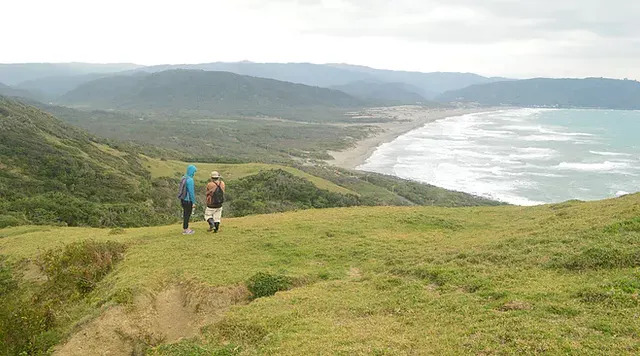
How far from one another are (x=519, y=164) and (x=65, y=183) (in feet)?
254

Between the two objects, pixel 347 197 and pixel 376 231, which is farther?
pixel 347 197

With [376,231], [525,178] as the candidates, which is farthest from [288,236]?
[525,178]

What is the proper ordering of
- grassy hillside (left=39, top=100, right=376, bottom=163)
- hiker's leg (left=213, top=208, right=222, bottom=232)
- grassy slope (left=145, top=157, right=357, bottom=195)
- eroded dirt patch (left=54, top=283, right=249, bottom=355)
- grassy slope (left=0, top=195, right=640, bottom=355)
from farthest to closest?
1. grassy hillside (left=39, top=100, right=376, bottom=163)
2. grassy slope (left=145, top=157, right=357, bottom=195)
3. hiker's leg (left=213, top=208, right=222, bottom=232)
4. eroded dirt patch (left=54, top=283, right=249, bottom=355)
5. grassy slope (left=0, top=195, right=640, bottom=355)

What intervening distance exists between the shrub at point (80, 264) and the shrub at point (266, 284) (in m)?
4.58

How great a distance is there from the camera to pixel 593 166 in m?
87.1

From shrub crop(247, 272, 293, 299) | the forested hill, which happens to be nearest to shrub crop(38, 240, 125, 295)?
shrub crop(247, 272, 293, 299)

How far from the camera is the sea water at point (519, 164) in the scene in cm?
6675

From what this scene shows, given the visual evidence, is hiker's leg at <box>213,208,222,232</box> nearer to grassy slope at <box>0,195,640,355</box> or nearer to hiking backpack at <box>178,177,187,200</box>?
grassy slope at <box>0,195,640,355</box>

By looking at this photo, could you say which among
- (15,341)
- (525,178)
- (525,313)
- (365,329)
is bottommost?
(525,178)

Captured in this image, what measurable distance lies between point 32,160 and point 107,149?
17.4 meters

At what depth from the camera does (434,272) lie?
39.1 ft

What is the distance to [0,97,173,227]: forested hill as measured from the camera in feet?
91.3

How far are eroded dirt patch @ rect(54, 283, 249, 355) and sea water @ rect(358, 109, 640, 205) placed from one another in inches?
2161

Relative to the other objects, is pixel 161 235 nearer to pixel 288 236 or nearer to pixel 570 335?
pixel 288 236
